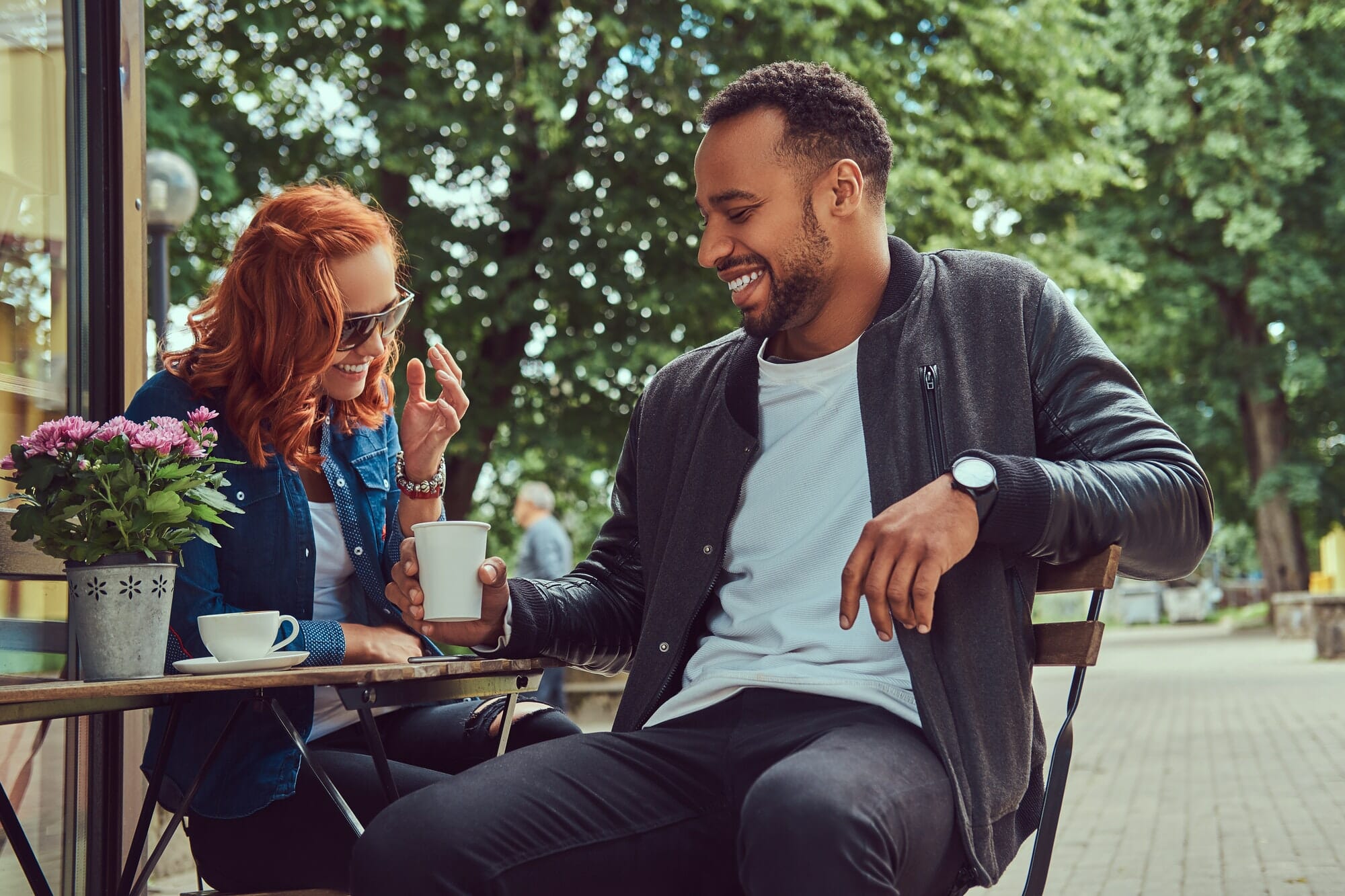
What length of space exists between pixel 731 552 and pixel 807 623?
23cm

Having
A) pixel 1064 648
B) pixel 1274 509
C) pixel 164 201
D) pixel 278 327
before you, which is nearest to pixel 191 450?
pixel 278 327

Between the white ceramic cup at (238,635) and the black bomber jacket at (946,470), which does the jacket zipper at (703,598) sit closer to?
the black bomber jacket at (946,470)

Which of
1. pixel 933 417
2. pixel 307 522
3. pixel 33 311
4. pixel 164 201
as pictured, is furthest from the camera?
pixel 164 201

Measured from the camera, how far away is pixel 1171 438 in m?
2.16

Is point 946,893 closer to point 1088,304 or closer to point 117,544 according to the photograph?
point 117,544

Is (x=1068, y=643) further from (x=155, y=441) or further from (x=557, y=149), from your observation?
(x=557, y=149)

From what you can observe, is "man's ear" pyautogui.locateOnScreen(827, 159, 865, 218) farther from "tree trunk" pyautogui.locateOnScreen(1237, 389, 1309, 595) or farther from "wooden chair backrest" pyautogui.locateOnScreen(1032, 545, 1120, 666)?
"tree trunk" pyautogui.locateOnScreen(1237, 389, 1309, 595)

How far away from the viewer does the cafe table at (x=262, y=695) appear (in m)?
2.19

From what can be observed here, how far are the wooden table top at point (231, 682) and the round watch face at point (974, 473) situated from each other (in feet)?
3.02

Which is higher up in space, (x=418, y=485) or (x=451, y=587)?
(x=418, y=485)

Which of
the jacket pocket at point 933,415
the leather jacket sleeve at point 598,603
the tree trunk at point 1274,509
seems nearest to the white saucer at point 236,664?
the leather jacket sleeve at point 598,603

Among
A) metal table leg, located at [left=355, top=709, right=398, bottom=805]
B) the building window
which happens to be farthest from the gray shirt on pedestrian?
metal table leg, located at [left=355, top=709, right=398, bottom=805]

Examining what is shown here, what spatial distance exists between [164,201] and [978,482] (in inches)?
277

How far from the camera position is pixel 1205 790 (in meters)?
8.22
